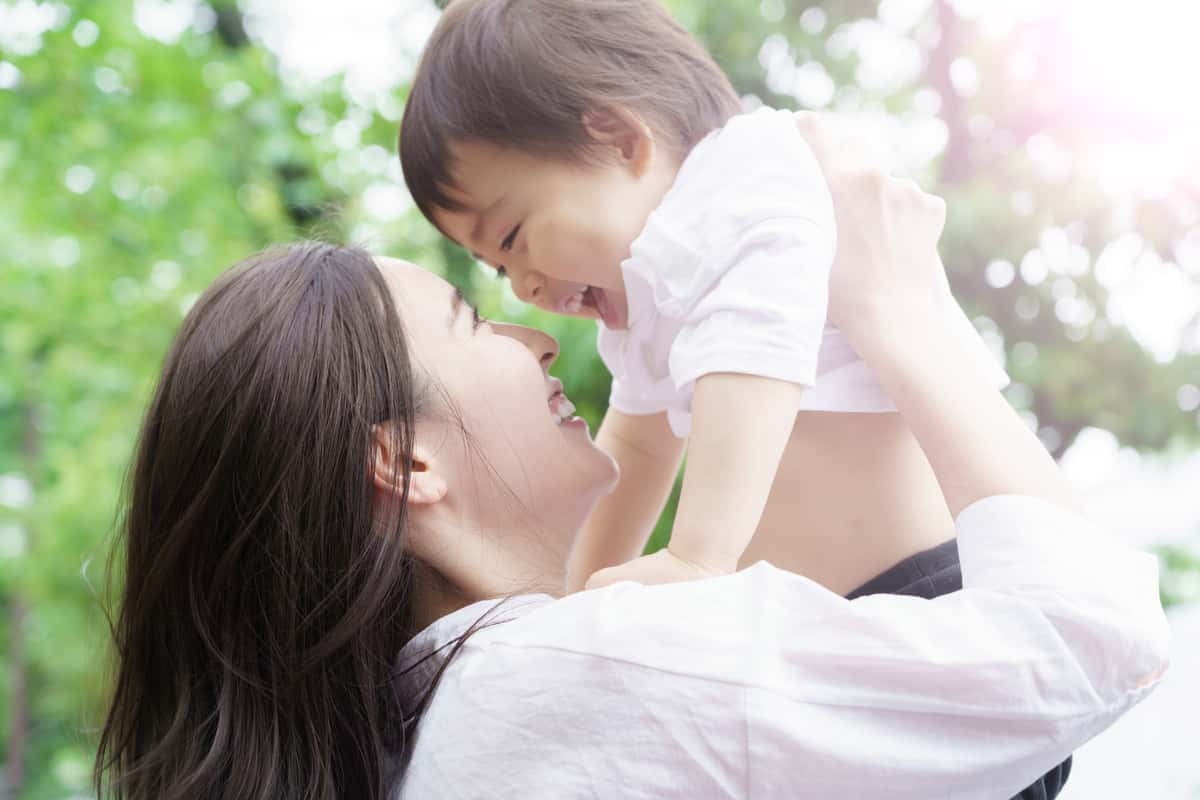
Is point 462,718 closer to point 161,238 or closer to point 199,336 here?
point 199,336

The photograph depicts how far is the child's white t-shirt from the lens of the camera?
3.61 feet

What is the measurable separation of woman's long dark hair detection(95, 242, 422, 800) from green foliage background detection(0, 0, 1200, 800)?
182 centimetres

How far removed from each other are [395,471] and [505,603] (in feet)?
0.56

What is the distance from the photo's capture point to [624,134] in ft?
4.49

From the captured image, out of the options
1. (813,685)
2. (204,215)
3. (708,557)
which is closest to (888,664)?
(813,685)

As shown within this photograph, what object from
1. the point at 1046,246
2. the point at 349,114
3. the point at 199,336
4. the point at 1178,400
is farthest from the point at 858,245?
the point at 1178,400

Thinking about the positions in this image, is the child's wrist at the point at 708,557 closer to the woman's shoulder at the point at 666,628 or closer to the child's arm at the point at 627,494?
the woman's shoulder at the point at 666,628

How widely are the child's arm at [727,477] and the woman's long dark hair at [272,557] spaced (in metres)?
0.27

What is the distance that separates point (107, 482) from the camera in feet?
13.1

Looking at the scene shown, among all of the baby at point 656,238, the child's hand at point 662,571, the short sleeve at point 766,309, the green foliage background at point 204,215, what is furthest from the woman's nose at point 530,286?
the green foliage background at point 204,215

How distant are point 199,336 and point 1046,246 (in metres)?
4.22

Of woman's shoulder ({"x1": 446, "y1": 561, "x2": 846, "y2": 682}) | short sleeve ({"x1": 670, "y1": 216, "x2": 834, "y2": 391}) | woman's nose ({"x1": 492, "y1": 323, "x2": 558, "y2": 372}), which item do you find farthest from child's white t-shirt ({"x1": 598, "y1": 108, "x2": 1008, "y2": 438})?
woman's shoulder ({"x1": 446, "y1": 561, "x2": 846, "y2": 682})

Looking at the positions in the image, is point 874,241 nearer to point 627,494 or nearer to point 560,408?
point 560,408

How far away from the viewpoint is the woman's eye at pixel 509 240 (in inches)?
55.2
